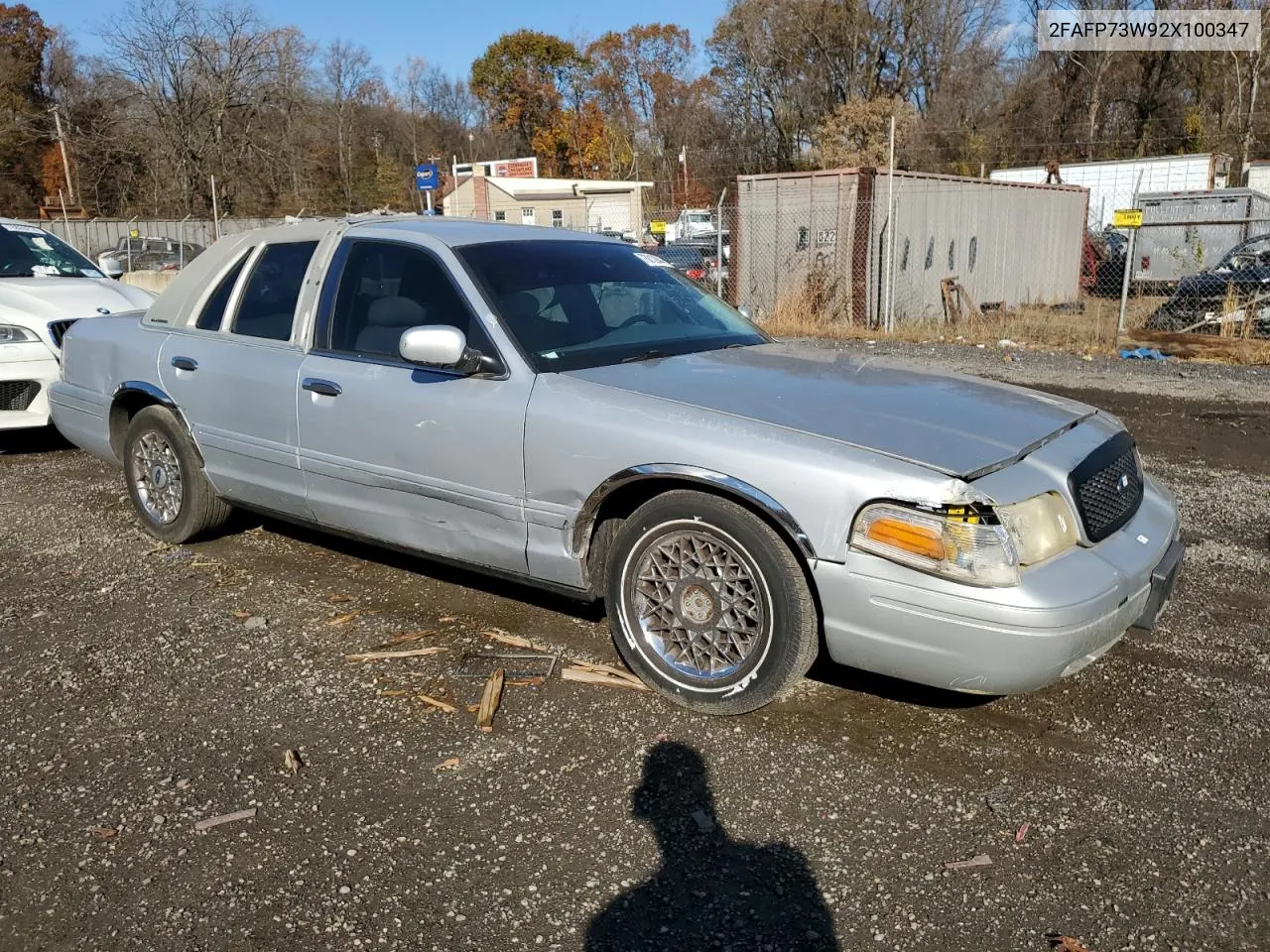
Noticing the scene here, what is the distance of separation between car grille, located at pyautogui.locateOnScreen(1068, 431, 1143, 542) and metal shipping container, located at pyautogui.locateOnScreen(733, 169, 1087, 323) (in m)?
11.5

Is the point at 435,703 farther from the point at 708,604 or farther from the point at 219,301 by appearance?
the point at 219,301

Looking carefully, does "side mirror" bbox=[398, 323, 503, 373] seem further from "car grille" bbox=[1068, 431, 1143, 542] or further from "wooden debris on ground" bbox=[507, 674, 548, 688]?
"car grille" bbox=[1068, 431, 1143, 542]

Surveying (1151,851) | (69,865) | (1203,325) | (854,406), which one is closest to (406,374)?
(854,406)

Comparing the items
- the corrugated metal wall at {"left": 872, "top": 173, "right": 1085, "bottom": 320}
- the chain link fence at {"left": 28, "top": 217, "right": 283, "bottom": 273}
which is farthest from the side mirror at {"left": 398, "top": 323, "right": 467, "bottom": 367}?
the chain link fence at {"left": 28, "top": 217, "right": 283, "bottom": 273}

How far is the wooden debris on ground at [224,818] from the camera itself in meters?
2.85

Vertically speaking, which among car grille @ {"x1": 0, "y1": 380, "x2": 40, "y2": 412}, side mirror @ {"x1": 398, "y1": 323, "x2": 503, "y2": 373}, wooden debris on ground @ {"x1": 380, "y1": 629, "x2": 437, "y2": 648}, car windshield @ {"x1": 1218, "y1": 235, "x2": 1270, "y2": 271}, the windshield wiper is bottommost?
wooden debris on ground @ {"x1": 380, "y1": 629, "x2": 437, "y2": 648}

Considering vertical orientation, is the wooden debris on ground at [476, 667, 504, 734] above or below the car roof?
below

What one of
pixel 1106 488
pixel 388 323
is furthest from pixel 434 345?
pixel 1106 488

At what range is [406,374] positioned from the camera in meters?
3.99

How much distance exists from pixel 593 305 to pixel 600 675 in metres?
1.53

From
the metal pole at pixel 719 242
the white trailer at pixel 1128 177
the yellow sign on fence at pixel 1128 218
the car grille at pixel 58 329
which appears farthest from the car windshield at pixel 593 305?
the white trailer at pixel 1128 177

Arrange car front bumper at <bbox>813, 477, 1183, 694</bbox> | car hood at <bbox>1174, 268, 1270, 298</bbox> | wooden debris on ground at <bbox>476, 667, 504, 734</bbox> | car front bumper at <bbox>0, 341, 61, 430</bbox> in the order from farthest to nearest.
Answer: car hood at <bbox>1174, 268, 1270, 298</bbox>
car front bumper at <bbox>0, 341, 61, 430</bbox>
wooden debris on ground at <bbox>476, 667, 504, 734</bbox>
car front bumper at <bbox>813, 477, 1183, 694</bbox>

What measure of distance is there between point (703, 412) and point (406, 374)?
4.33 feet

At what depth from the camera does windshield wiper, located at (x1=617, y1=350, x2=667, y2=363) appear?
3.92 meters
